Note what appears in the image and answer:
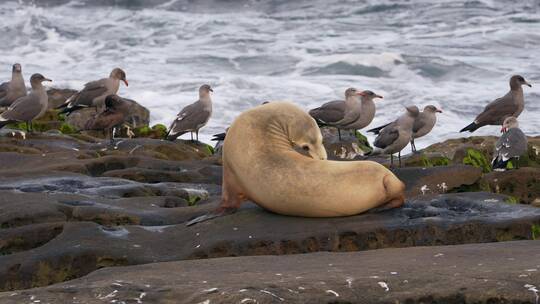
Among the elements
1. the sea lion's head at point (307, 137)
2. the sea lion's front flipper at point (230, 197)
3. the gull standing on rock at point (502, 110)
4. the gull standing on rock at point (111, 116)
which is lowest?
the gull standing on rock at point (502, 110)

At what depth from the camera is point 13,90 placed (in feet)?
56.1

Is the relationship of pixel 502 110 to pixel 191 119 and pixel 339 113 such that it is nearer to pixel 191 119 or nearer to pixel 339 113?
pixel 339 113

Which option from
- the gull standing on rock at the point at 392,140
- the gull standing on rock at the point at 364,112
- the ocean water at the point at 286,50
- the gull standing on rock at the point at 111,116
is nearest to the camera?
the gull standing on rock at the point at 392,140

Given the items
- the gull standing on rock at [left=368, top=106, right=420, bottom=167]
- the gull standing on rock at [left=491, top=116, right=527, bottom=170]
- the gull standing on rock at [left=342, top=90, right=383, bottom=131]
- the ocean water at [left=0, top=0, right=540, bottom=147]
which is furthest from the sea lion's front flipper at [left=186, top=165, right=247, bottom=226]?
the ocean water at [left=0, top=0, right=540, bottom=147]

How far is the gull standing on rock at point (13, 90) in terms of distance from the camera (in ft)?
55.6

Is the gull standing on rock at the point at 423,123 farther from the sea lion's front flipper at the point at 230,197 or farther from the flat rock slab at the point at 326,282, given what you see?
the flat rock slab at the point at 326,282

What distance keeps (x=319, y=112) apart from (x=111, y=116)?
277 centimetres

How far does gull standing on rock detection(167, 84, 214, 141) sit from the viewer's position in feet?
49.6

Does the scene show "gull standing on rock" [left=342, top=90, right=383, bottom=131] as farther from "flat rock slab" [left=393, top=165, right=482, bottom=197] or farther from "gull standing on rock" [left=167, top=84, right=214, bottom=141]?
"flat rock slab" [left=393, top=165, right=482, bottom=197]

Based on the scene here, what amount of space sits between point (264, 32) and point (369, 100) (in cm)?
1630

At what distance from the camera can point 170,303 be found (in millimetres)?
4805

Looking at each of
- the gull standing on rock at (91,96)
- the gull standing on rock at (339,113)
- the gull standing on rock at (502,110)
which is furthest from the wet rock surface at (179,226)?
the gull standing on rock at (91,96)

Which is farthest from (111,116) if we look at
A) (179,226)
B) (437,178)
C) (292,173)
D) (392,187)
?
(392,187)

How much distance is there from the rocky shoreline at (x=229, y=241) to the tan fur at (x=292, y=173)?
0.10 metres
